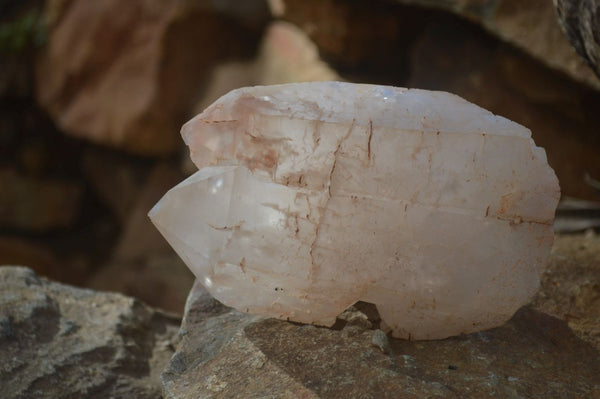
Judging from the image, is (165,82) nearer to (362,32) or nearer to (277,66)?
(277,66)

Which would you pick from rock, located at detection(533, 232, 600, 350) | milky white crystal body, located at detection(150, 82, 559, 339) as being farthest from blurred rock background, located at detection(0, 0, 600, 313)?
milky white crystal body, located at detection(150, 82, 559, 339)

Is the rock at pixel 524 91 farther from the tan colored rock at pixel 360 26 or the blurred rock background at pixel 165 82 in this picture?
the tan colored rock at pixel 360 26

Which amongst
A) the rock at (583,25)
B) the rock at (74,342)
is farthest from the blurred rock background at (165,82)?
the rock at (74,342)

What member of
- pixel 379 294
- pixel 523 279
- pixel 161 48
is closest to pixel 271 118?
pixel 379 294

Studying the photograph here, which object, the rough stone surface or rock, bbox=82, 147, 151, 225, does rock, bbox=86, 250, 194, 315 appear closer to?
rock, bbox=82, 147, 151, 225

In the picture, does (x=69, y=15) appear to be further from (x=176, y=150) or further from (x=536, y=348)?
→ (x=536, y=348)

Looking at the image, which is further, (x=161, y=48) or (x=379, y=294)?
(x=161, y=48)
